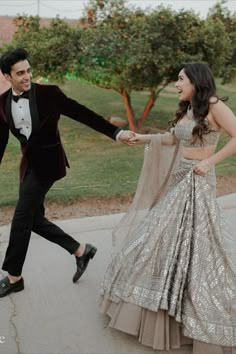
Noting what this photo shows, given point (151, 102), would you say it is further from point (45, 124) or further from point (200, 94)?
point (200, 94)

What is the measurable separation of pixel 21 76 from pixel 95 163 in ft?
13.1

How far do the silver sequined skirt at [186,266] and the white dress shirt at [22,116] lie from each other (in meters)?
1.02

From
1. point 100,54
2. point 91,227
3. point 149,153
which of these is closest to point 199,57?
point 100,54

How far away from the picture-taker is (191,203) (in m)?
2.70

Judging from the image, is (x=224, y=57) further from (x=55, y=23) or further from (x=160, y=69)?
(x=55, y=23)

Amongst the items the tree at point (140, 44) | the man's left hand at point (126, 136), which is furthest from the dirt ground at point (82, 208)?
the tree at point (140, 44)

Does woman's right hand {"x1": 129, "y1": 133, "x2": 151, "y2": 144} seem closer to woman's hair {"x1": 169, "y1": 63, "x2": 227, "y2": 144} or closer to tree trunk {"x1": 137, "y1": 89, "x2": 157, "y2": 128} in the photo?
woman's hair {"x1": 169, "y1": 63, "x2": 227, "y2": 144}

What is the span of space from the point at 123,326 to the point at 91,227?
1.76 meters

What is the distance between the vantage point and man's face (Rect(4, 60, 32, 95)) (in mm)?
2900

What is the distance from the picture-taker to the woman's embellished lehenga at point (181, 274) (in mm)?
2500

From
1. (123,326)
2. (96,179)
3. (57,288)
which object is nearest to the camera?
(123,326)

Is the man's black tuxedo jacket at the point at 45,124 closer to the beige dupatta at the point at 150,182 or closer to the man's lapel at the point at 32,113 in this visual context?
the man's lapel at the point at 32,113

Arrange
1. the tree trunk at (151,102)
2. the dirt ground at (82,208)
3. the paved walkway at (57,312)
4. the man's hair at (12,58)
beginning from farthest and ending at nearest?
1. the tree trunk at (151,102)
2. the dirt ground at (82,208)
3. the man's hair at (12,58)
4. the paved walkway at (57,312)

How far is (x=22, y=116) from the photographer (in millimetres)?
3006
